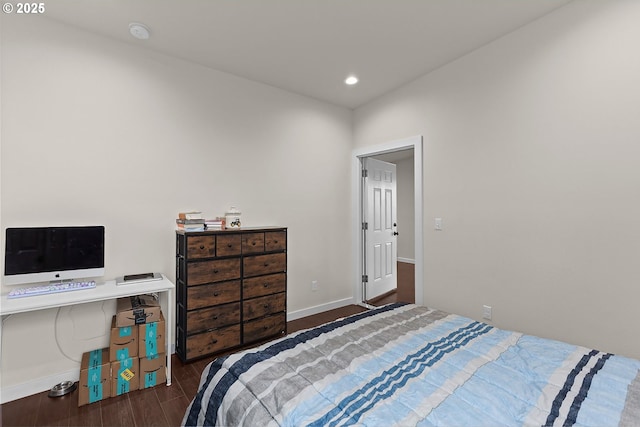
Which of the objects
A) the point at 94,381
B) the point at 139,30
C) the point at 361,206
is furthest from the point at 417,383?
the point at 139,30

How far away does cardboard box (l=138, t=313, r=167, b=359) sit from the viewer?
217 cm

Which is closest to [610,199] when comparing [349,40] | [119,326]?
[349,40]

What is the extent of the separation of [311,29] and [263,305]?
8.29 ft

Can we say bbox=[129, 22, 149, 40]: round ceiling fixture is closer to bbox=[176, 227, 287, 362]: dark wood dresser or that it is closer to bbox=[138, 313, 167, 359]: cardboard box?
bbox=[176, 227, 287, 362]: dark wood dresser

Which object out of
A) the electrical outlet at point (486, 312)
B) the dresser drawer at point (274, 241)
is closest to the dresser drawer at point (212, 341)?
the dresser drawer at point (274, 241)

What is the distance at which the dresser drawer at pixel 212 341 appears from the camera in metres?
2.49

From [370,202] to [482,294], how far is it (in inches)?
73.1

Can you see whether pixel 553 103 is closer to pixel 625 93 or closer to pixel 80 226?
pixel 625 93

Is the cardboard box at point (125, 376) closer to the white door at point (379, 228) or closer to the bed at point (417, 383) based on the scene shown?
the bed at point (417, 383)

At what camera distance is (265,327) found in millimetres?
2926

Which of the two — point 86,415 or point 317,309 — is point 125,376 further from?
point 317,309

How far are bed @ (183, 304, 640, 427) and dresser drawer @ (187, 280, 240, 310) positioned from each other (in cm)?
112

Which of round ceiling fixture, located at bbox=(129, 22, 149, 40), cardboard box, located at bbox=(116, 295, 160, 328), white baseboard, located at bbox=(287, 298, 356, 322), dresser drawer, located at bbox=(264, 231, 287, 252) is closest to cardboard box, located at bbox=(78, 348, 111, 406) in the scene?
cardboard box, located at bbox=(116, 295, 160, 328)

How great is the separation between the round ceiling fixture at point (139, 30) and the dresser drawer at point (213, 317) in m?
2.32
